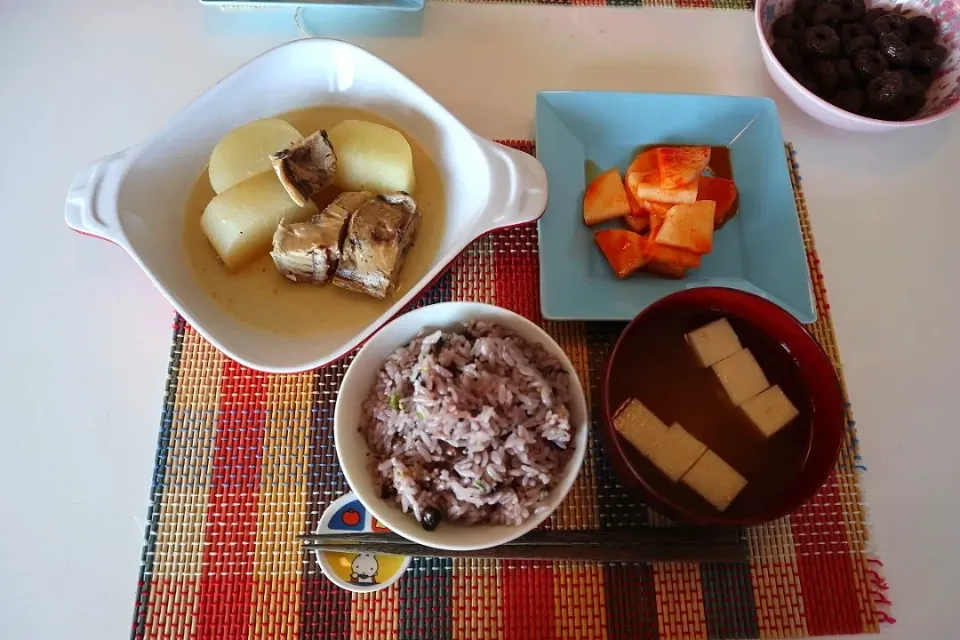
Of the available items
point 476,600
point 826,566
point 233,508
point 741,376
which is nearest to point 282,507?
point 233,508

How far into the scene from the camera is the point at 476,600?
3.56 feet

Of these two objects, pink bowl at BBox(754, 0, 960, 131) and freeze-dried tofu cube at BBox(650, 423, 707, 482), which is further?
pink bowl at BBox(754, 0, 960, 131)

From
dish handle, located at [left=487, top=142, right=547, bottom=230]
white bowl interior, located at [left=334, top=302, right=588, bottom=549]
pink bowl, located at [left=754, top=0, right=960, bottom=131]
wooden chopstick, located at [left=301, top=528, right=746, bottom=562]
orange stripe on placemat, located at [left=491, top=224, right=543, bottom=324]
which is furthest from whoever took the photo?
pink bowl, located at [left=754, top=0, right=960, bottom=131]

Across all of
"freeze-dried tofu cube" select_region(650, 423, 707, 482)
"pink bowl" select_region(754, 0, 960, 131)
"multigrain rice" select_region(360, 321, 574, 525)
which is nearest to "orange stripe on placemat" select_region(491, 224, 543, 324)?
"multigrain rice" select_region(360, 321, 574, 525)

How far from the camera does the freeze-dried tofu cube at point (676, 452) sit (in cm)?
105

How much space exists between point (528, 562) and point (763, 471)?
465mm

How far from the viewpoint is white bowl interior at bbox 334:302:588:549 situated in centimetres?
93

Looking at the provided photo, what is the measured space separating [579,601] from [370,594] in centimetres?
38

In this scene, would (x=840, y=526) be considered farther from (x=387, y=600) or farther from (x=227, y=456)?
(x=227, y=456)

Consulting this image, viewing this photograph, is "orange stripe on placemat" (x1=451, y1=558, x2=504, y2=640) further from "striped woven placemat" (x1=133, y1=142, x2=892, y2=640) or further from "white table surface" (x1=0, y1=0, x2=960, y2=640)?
"white table surface" (x1=0, y1=0, x2=960, y2=640)

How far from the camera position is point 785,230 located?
1310 millimetres

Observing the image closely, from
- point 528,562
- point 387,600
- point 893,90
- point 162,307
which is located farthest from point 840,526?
point 162,307

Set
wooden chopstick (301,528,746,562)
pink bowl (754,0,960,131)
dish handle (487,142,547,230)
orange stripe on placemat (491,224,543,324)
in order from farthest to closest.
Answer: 1. pink bowl (754,0,960,131)
2. orange stripe on placemat (491,224,543,324)
3. dish handle (487,142,547,230)
4. wooden chopstick (301,528,746,562)

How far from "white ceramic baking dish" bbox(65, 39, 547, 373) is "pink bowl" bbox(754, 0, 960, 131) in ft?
2.34
